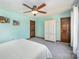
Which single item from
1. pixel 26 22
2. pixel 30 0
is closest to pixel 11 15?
pixel 26 22

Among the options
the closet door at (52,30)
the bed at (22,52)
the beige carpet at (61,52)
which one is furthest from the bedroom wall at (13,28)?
the beige carpet at (61,52)

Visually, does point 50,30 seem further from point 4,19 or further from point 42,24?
point 4,19

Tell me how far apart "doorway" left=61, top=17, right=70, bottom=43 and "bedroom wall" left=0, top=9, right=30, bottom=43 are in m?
3.00

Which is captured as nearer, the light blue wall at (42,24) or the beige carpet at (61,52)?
the beige carpet at (61,52)

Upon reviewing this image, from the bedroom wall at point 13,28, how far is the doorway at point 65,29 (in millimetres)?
3001

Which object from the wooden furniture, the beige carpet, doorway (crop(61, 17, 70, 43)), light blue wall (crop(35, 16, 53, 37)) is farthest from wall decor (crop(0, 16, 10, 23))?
doorway (crop(61, 17, 70, 43))

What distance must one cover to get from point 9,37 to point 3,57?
327 cm

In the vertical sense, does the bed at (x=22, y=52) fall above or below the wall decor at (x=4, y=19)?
below

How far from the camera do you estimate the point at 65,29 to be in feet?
19.8

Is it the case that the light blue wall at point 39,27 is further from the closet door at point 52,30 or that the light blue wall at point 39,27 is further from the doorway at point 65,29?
the doorway at point 65,29

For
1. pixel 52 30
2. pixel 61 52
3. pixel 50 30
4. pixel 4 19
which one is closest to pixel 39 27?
pixel 50 30

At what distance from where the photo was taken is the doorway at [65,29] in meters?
5.89

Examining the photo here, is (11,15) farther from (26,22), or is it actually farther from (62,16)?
(62,16)

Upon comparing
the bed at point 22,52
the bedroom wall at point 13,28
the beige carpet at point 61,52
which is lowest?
the beige carpet at point 61,52
